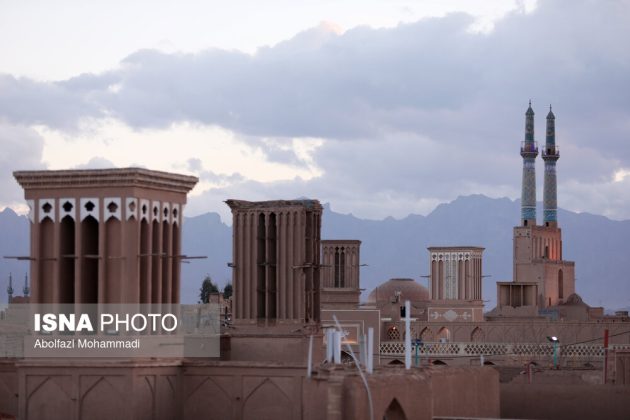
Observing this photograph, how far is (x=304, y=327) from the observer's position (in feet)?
135

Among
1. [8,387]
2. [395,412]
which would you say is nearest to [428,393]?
[395,412]

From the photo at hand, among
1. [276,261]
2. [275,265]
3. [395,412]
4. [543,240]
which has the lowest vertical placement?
[395,412]

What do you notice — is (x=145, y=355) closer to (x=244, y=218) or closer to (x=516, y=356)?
(x=244, y=218)

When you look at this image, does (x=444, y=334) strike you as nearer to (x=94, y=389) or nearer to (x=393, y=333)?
(x=393, y=333)

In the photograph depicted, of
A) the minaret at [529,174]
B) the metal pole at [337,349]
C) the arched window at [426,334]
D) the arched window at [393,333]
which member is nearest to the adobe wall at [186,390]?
the metal pole at [337,349]

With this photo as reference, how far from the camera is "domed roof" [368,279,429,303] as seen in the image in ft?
273

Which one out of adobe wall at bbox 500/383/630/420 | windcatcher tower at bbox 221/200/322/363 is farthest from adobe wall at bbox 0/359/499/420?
windcatcher tower at bbox 221/200/322/363

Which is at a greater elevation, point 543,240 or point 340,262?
point 543,240

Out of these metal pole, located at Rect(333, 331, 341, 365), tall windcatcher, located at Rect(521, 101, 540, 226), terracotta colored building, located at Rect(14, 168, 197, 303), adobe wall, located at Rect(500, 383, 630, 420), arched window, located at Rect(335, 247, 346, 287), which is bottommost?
adobe wall, located at Rect(500, 383, 630, 420)

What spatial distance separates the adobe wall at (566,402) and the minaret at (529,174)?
7414cm

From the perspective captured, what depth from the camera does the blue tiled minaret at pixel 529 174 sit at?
4259 inches

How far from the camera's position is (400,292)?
8288cm

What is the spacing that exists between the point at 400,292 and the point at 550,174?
100ft

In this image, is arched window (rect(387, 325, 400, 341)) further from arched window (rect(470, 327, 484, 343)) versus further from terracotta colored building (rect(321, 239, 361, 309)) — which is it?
arched window (rect(470, 327, 484, 343))
